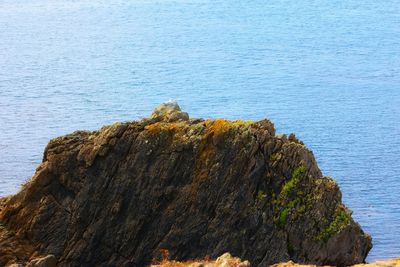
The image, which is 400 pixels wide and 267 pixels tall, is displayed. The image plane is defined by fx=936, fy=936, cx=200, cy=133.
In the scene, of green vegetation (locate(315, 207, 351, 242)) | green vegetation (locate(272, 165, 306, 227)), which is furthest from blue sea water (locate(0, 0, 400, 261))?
green vegetation (locate(272, 165, 306, 227))

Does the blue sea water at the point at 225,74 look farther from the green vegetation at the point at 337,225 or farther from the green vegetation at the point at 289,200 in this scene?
the green vegetation at the point at 289,200

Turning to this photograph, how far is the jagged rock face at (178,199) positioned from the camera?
42.0 meters

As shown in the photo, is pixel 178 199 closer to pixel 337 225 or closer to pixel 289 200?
pixel 289 200

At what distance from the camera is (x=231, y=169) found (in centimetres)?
4262

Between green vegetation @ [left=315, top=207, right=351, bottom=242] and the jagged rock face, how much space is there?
45mm

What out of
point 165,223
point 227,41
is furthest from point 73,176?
point 227,41

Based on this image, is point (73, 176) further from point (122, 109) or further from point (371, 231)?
point (122, 109)

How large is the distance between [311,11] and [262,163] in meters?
139

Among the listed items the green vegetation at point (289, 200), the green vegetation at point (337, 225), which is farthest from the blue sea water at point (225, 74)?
the green vegetation at point (289, 200)

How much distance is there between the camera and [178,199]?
42.8 meters

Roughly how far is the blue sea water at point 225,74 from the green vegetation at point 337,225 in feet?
88.2

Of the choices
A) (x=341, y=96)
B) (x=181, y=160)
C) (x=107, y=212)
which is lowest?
(x=107, y=212)

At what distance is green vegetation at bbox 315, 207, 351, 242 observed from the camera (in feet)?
137

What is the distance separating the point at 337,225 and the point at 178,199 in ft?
23.9
